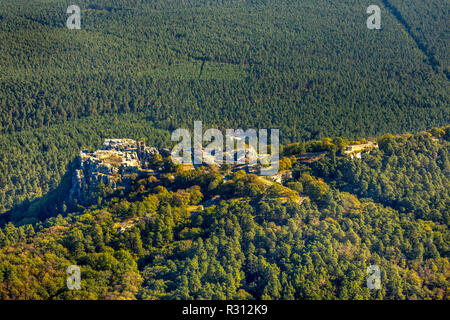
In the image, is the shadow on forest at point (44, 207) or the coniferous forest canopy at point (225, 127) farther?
the shadow on forest at point (44, 207)

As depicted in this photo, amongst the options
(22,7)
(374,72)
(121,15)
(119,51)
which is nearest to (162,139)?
(119,51)

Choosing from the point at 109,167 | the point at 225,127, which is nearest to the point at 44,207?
the point at 109,167

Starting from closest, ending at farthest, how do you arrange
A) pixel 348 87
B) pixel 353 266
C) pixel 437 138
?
pixel 353 266, pixel 437 138, pixel 348 87

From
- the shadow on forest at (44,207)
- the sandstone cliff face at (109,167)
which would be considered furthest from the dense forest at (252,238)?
the shadow on forest at (44,207)

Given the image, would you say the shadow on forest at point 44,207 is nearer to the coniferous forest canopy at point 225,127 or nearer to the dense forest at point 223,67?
the coniferous forest canopy at point 225,127

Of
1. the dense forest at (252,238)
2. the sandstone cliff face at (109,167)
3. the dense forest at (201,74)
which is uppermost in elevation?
the dense forest at (201,74)

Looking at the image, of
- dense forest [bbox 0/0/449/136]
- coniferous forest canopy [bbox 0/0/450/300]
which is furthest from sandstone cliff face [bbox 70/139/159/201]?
dense forest [bbox 0/0/449/136]

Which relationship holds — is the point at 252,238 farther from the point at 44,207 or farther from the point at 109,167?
the point at 44,207
